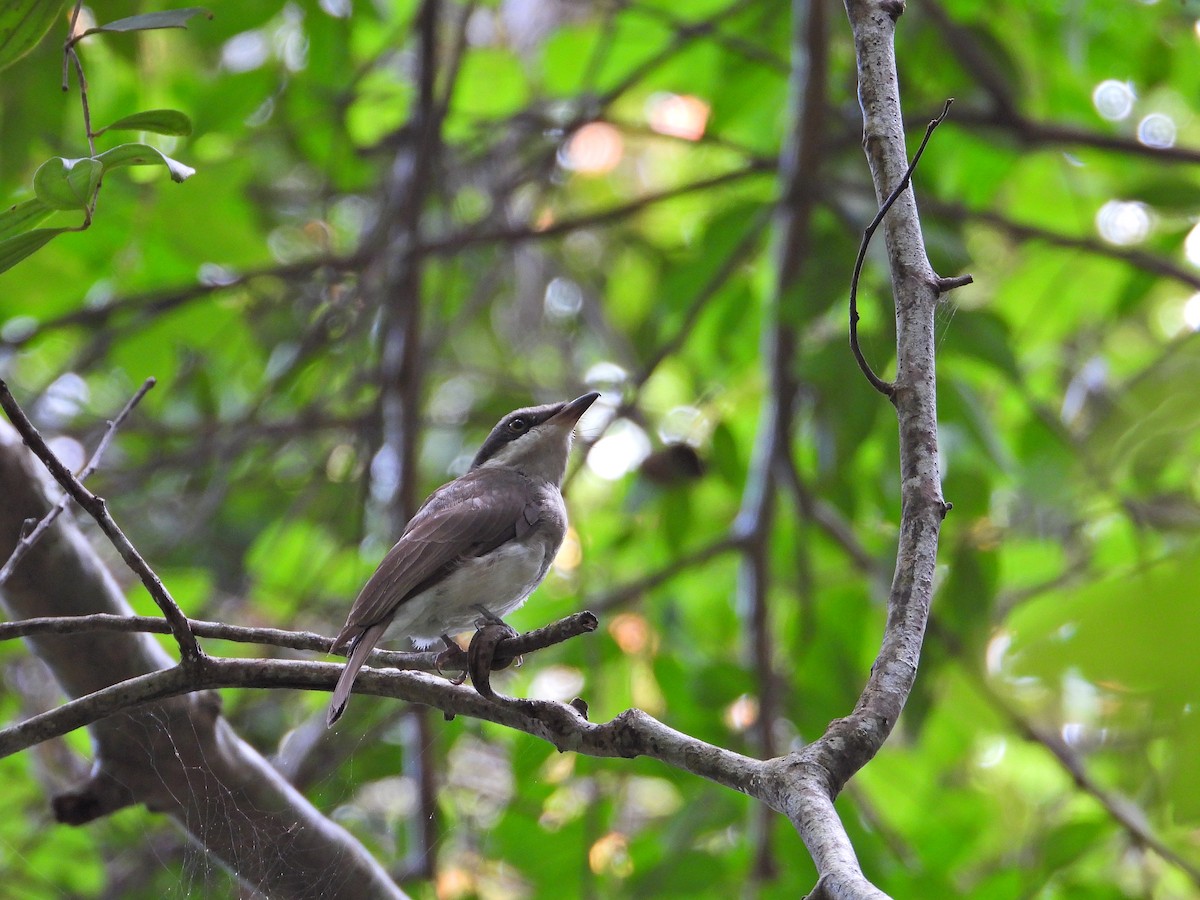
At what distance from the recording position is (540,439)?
393cm

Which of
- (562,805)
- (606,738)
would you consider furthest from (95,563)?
(562,805)

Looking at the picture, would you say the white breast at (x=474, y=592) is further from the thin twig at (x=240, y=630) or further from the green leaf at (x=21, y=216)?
the green leaf at (x=21, y=216)

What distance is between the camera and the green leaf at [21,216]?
2.00 m

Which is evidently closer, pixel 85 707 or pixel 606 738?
pixel 606 738

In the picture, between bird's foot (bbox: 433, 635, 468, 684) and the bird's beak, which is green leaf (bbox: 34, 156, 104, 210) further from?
the bird's beak

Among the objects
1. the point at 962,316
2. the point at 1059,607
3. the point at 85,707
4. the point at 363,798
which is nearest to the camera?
the point at 1059,607

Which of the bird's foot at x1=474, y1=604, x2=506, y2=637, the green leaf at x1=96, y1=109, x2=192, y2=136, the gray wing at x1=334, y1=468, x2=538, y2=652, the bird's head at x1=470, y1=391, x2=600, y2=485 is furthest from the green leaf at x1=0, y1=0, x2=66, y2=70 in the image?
the bird's head at x1=470, y1=391, x2=600, y2=485

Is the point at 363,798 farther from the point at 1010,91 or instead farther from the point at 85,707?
the point at 1010,91

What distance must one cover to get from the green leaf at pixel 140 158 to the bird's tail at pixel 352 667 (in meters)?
1.00

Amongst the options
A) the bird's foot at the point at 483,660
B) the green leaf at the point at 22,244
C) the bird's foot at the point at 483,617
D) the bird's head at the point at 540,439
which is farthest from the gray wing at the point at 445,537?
the green leaf at the point at 22,244

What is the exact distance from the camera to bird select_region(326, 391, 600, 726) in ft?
8.94

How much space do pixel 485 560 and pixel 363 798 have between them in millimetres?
3308

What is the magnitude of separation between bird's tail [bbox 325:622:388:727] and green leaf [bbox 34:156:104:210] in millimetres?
1027

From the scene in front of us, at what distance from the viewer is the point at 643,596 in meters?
5.21
